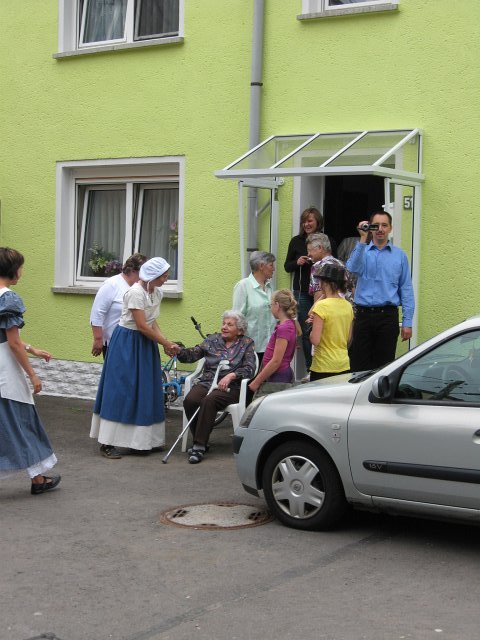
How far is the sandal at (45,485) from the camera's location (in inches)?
315

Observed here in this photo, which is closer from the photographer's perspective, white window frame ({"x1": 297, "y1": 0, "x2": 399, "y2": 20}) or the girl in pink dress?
the girl in pink dress

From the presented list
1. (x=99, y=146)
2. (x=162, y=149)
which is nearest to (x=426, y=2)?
(x=162, y=149)

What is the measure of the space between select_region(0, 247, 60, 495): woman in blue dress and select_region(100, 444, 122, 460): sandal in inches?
64.2

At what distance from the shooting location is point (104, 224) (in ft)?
43.9

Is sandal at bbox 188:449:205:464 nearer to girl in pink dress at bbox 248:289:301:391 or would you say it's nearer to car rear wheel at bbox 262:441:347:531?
girl in pink dress at bbox 248:289:301:391

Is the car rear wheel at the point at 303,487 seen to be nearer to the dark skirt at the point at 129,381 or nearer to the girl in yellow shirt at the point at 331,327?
the girl in yellow shirt at the point at 331,327

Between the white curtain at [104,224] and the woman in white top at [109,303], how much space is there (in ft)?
9.13

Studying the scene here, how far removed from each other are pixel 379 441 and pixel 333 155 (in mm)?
4738

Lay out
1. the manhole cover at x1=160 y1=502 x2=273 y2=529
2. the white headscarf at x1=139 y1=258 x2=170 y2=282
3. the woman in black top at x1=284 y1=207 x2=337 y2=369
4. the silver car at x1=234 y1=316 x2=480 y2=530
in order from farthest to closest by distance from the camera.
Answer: the woman in black top at x1=284 y1=207 x2=337 y2=369
the white headscarf at x1=139 y1=258 x2=170 y2=282
the manhole cover at x1=160 y1=502 x2=273 y2=529
the silver car at x1=234 y1=316 x2=480 y2=530

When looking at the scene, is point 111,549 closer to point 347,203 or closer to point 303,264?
point 303,264

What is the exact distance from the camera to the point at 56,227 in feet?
43.7

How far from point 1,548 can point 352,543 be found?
216cm

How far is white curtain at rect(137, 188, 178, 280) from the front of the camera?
12625 millimetres

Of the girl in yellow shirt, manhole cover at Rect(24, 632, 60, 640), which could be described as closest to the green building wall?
the girl in yellow shirt
